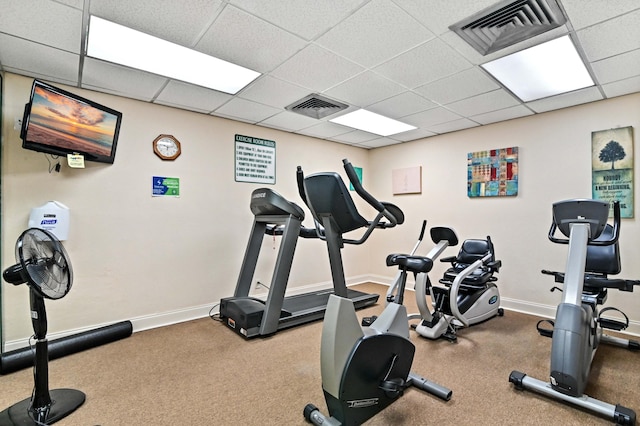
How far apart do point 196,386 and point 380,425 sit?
1285 mm

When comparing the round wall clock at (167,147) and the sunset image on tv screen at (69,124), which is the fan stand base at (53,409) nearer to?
the sunset image on tv screen at (69,124)

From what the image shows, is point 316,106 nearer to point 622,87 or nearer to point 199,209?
point 199,209

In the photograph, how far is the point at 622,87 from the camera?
9.83 ft

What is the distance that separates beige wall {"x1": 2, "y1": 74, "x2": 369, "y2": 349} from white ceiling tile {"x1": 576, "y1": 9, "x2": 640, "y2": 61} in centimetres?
337

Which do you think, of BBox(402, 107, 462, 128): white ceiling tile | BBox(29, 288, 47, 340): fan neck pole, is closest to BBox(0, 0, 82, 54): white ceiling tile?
BBox(29, 288, 47, 340): fan neck pole

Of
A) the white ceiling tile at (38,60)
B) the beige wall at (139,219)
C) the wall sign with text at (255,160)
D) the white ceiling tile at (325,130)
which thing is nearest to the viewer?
the white ceiling tile at (38,60)

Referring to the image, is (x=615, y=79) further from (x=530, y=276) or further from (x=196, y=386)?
(x=196, y=386)

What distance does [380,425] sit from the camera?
5.78 ft

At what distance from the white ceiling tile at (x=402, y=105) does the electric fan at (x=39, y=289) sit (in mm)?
3091

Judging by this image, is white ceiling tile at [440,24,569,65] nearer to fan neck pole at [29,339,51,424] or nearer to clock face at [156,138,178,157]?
clock face at [156,138,178,157]

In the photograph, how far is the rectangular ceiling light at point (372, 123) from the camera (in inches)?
153

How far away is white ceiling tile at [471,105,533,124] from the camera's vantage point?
3.61 m

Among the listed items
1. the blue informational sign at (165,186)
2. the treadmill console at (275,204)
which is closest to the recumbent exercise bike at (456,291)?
the treadmill console at (275,204)

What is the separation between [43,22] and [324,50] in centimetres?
181
